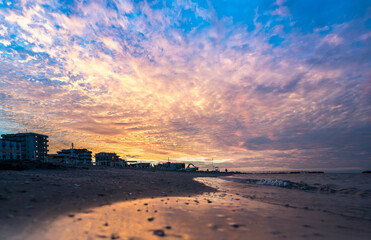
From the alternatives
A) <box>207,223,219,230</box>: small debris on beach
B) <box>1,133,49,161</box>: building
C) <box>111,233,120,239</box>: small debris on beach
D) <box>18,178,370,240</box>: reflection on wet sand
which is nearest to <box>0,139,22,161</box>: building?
<box>1,133,49,161</box>: building

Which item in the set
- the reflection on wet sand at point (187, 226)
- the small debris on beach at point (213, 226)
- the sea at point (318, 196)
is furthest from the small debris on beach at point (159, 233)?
the sea at point (318, 196)

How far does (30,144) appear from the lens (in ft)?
381

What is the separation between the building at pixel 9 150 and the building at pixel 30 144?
7.84 m

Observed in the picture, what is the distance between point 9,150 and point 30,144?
23.6 metres

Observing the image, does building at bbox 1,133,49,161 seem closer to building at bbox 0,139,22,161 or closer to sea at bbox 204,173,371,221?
building at bbox 0,139,22,161

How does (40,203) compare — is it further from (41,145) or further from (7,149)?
(41,145)

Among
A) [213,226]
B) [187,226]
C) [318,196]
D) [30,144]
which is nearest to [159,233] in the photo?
[187,226]

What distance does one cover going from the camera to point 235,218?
5750 millimetres

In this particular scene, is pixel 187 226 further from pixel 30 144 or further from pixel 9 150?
pixel 30 144

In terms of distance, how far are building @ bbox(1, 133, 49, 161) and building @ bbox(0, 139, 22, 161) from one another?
7837mm

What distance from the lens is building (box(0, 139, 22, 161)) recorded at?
3498 inches

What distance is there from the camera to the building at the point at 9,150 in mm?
88844

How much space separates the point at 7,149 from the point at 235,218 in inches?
4918

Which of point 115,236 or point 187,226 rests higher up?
point 115,236
